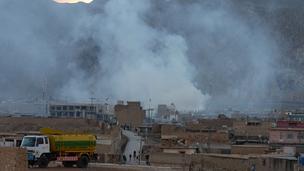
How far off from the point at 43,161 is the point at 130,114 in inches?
1380

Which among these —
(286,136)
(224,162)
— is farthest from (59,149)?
(286,136)

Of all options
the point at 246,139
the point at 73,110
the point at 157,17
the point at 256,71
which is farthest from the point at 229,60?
the point at 246,139

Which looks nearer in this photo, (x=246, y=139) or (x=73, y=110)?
(x=246, y=139)

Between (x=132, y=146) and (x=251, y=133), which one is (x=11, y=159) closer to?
(x=132, y=146)

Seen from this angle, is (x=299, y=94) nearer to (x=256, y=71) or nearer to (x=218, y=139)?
(x=256, y=71)

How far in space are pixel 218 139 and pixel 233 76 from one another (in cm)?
9463

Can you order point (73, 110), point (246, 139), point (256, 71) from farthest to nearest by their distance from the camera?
point (256, 71) → point (73, 110) → point (246, 139)

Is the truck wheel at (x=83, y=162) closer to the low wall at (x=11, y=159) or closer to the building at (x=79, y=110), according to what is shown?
the low wall at (x=11, y=159)

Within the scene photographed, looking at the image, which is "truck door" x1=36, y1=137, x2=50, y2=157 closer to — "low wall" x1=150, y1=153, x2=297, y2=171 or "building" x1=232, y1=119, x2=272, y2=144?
"low wall" x1=150, y1=153, x2=297, y2=171

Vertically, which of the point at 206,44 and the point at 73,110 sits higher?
the point at 206,44

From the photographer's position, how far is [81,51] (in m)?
133

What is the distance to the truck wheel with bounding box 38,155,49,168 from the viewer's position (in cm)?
2560

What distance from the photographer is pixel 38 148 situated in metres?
25.7

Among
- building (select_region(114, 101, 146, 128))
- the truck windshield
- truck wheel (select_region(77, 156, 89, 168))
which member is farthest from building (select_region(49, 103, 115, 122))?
the truck windshield
